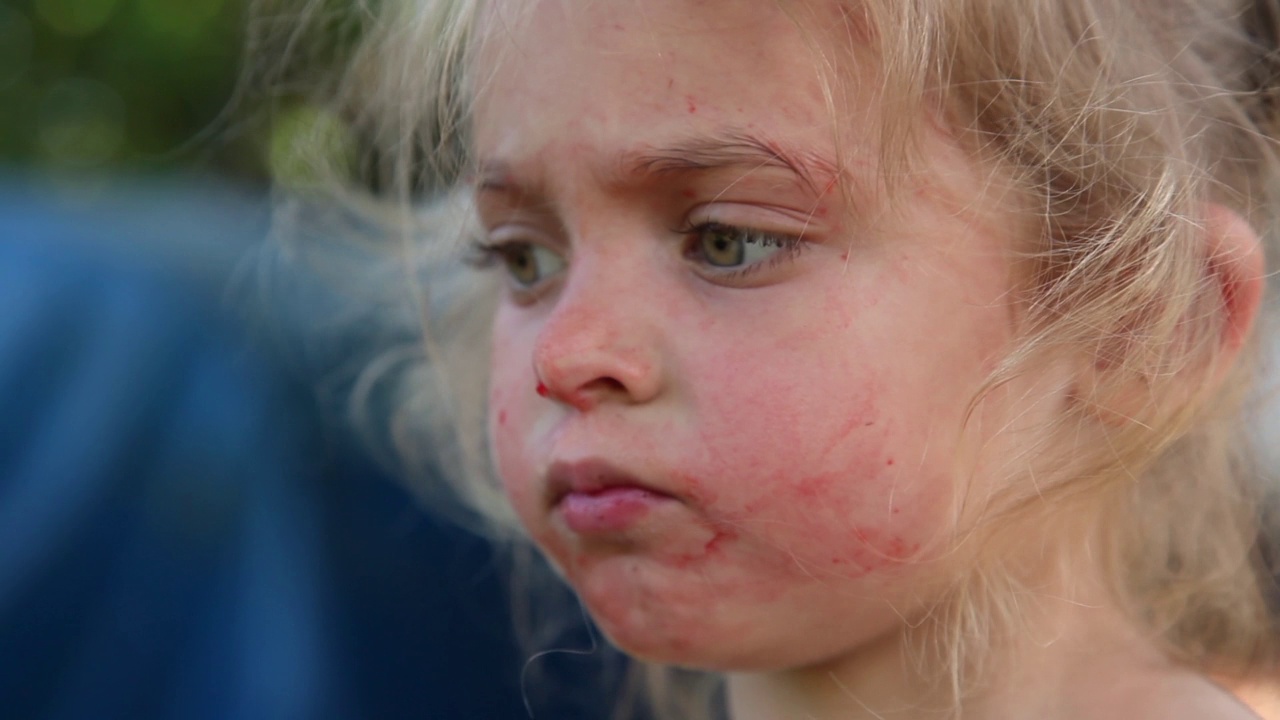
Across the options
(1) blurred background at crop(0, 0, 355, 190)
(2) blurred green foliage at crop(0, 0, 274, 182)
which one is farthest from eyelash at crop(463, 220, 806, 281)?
(2) blurred green foliage at crop(0, 0, 274, 182)

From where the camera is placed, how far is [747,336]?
1128 mm

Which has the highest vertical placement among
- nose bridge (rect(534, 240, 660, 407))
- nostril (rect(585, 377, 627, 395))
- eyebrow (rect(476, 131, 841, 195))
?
eyebrow (rect(476, 131, 841, 195))

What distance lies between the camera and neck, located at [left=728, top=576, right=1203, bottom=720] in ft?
4.23

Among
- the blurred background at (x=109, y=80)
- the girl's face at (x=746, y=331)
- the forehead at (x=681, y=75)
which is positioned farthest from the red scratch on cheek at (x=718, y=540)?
the blurred background at (x=109, y=80)

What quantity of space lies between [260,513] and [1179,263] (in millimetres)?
1476

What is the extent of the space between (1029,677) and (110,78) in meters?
4.46

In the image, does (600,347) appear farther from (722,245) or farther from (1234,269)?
(1234,269)

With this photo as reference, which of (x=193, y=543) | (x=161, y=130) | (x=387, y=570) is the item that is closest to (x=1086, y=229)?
(x=387, y=570)

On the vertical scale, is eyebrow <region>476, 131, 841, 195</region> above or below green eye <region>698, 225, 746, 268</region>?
above

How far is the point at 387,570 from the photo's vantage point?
208cm

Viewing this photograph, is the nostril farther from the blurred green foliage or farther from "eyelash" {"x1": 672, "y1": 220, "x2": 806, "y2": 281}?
the blurred green foliage

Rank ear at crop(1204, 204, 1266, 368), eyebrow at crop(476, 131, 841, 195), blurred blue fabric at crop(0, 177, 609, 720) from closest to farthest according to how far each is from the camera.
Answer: eyebrow at crop(476, 131, 841, 195) < ear at crop(1204, 204, 1266, 368) < blurred blue fabric at crop(0, 177, 609, 720)

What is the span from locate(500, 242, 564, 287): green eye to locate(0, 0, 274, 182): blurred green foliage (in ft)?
11.6

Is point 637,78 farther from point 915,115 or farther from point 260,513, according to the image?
point 260,513
